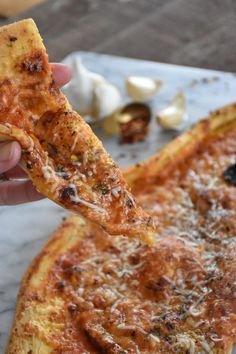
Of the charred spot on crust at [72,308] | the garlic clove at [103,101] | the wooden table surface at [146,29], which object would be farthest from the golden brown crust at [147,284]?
the wooden table surface at [146,29]

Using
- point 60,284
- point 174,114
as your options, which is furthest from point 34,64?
point 174,114

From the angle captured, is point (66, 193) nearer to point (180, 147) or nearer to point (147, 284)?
point (147, 284)

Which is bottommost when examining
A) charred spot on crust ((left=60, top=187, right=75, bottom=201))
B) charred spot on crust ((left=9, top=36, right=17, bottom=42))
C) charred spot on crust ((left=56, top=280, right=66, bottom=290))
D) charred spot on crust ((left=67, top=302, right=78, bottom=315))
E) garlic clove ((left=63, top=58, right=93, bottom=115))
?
charred spot on crust ((left=67, top=302, right=78, bottom=315))

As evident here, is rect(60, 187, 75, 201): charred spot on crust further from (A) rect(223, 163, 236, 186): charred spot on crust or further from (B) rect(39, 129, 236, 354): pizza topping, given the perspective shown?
(A) rect(223, 163, 236, 186): charred spot on crust

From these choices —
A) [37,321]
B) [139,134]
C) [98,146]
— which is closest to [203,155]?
[139,134]

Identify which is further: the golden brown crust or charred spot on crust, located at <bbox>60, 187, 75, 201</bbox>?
the golden brown crust

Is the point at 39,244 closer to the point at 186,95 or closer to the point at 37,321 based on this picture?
the point at 37,321

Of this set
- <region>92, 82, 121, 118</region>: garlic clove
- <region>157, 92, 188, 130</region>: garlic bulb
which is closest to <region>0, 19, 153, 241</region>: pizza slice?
<region>92, 82, 121, 118</region>: garlic clove
